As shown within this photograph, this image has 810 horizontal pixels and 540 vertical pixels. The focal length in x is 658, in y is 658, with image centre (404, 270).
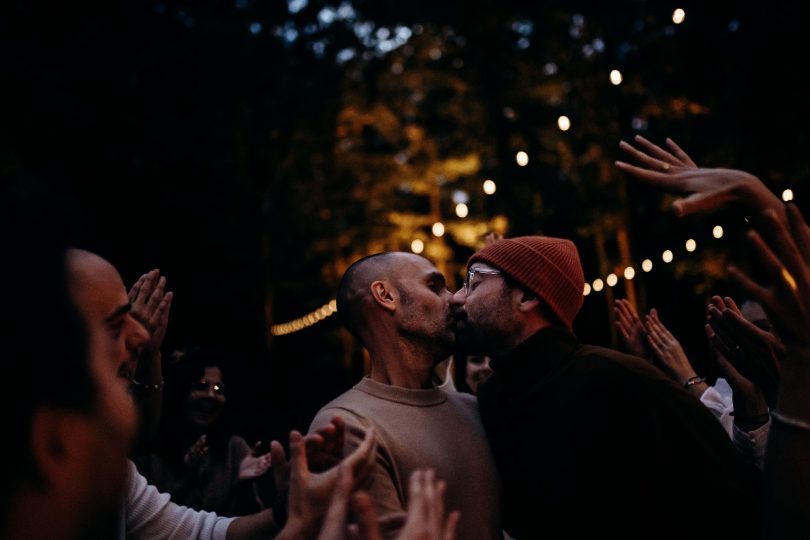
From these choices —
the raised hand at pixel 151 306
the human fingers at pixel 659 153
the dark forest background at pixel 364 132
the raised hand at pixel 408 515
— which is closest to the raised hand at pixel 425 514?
the raised hand at pixel 408 515

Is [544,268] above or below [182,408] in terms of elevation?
above

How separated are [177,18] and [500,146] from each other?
7853 mm

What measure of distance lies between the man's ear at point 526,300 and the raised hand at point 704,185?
1.27m

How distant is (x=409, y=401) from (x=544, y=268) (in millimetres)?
931

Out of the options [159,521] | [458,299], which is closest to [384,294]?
[458,299]

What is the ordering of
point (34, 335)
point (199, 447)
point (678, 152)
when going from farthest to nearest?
1. point (199, 447)
2. point (678, 152)
3. point (34, 335)

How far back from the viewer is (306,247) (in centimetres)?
2255

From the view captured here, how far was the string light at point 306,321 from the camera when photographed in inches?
882

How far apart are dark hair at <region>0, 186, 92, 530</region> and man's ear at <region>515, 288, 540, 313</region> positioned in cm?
218

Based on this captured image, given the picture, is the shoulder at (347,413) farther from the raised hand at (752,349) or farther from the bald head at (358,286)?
the raised hand at (752,349)

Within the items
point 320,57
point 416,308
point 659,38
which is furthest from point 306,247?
point 416,308

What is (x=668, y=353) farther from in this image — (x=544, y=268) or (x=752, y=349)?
(x=752, y=349)

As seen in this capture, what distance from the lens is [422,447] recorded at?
290 centimetres

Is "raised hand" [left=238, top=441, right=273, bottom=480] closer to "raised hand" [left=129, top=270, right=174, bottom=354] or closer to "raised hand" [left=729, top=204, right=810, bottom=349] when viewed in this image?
"raised hand" [left=129, top=270, right=174, bottom=354]
